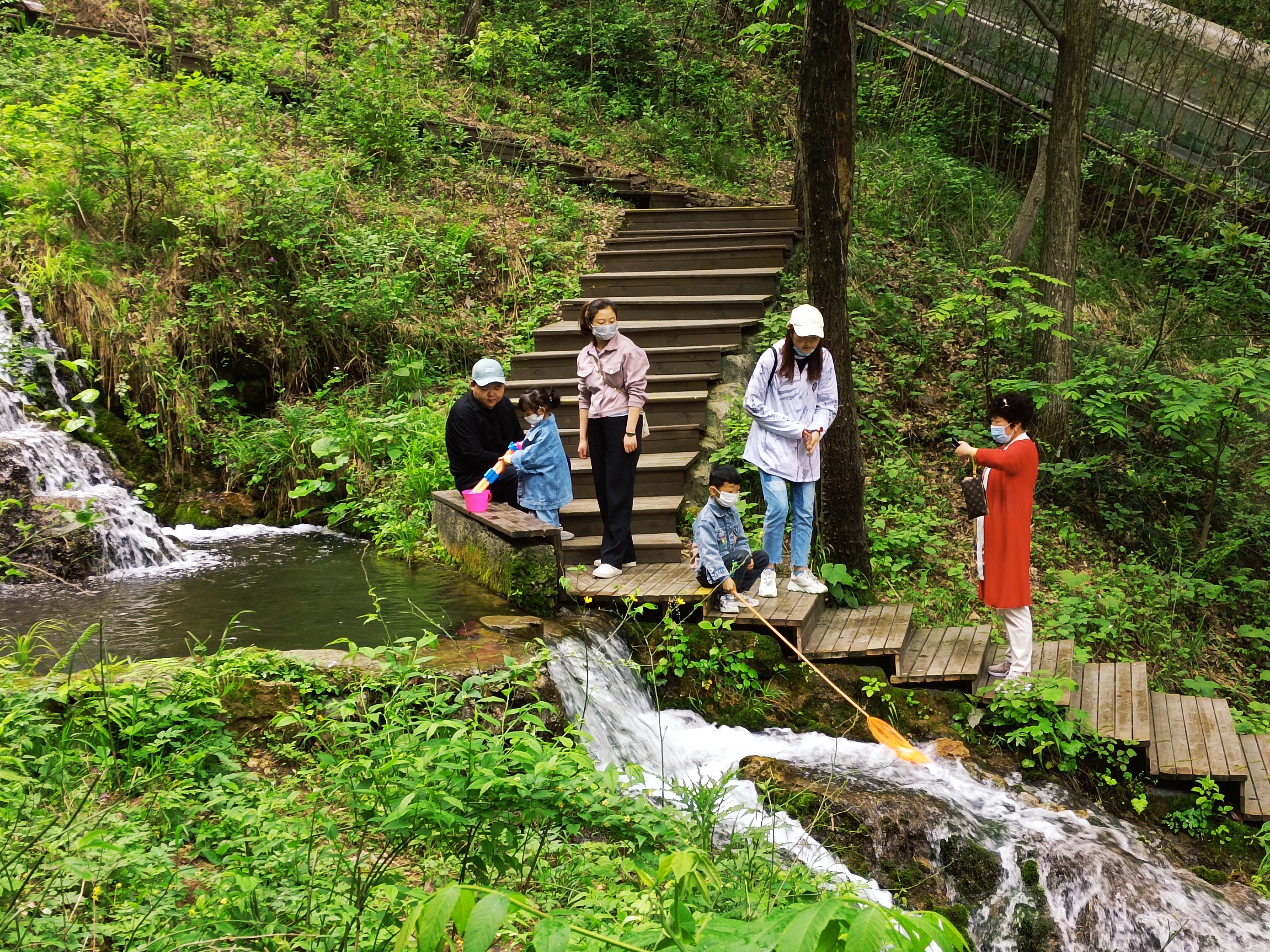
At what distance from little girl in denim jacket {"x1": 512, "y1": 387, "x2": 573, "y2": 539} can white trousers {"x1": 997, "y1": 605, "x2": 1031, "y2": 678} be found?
10.7ft

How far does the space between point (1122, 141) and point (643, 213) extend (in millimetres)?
7370

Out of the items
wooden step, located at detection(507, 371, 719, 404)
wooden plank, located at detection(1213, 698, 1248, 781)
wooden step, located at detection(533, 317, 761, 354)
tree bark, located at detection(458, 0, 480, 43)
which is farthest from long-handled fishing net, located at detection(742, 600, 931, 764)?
tree bark, located at detection(458, 0, 480, 43)

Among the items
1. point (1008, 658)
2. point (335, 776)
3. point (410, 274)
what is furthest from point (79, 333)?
point (1008, 658)

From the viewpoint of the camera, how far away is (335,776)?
11.4ft

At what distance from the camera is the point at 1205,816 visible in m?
5.62

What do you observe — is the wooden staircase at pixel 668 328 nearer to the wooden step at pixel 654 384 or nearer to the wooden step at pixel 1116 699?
the wooden step at pixel 654 384

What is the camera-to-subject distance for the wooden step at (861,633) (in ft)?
20.9

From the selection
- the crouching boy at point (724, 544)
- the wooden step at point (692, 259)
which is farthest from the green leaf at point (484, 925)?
the wooden step at point (692, 259)

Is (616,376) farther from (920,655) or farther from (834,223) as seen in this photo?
(920,655)

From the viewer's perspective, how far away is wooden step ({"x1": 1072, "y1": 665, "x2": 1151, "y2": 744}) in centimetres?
592

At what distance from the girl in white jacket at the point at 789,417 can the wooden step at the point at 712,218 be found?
21.8 feet

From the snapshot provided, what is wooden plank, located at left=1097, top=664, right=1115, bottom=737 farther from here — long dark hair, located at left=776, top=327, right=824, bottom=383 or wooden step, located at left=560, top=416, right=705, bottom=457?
wooden step, located at left=560, top=416, right=705, bottom=457

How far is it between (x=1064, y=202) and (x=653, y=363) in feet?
16.3

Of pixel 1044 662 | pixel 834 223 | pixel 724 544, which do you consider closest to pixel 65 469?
pixel 724 544
